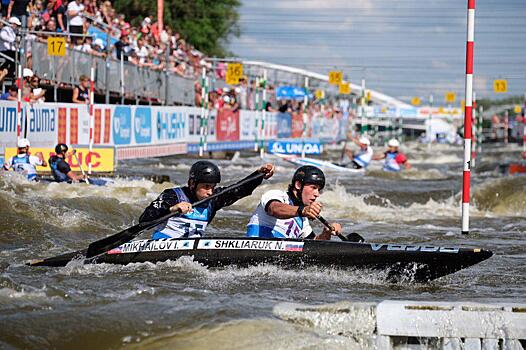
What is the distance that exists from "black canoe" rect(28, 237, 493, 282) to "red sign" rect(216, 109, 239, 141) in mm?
20886

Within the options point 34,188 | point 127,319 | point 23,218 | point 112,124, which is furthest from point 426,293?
point 112,124

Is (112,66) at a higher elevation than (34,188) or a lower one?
higher

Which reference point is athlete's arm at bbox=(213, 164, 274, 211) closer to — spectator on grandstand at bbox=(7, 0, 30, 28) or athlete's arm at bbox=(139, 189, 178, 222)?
athlete's arm at bbox=(139, 189, 178, 222)

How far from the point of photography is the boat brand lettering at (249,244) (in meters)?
8.70

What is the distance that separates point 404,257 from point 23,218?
556 centimetres

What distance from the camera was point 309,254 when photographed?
28.5ft

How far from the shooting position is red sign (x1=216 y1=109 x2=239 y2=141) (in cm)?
3000

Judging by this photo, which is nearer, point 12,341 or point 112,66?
point 12,341

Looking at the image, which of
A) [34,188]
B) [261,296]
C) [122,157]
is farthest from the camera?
[122,157]

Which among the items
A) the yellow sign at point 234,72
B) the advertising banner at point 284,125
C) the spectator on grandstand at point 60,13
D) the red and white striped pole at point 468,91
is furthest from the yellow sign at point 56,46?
the advertising banner at point 284,125

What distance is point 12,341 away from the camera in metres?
6.36

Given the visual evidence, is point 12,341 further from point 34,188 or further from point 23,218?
point 34,188

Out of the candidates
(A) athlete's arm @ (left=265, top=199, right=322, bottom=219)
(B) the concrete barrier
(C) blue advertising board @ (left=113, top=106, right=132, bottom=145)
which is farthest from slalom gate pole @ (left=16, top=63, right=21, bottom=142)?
(B) the concrete barrier

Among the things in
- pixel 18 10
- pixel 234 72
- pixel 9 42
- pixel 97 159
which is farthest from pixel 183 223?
pixel 234 72
